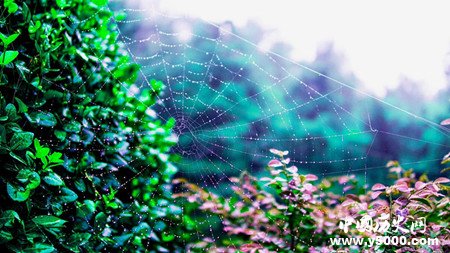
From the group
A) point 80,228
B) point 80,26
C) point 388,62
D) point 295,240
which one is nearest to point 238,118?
point 388,62

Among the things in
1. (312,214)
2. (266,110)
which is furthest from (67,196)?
(266,110)

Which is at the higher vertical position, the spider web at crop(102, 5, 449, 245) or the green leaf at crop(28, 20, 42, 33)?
the spider web at crop(102, 5, 449, 245)

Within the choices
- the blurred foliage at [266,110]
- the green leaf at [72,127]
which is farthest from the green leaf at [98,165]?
the blurred foliage at [266,110]

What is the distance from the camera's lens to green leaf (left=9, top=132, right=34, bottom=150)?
1.13 meters

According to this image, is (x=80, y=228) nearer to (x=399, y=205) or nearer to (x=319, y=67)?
(x=399, y=205)

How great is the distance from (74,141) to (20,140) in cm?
40

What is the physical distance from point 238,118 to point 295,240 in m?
1.91

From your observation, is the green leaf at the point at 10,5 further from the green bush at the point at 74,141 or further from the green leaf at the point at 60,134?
the green leaf at the point at 60,134

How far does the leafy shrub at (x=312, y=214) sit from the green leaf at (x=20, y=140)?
41.5 inches

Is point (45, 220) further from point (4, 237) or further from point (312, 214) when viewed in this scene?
point (312, 214)

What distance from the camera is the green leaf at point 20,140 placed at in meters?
1.13

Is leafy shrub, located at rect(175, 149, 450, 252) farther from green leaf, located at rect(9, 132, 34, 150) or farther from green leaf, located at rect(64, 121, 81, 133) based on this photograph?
green leaf, located at rect(9, 132, 34, 150)

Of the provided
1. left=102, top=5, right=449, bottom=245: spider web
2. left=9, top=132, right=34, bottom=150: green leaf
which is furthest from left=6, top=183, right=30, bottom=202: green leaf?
left=102, top=5, right=449, bottom=245: spider web

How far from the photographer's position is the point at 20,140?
1138 millimetres
